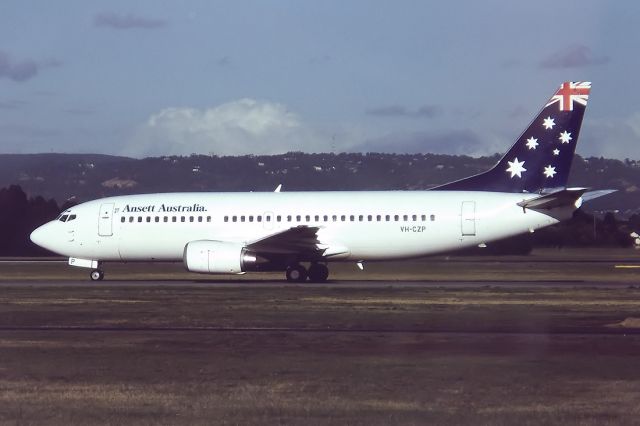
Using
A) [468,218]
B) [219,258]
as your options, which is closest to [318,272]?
[219,258]

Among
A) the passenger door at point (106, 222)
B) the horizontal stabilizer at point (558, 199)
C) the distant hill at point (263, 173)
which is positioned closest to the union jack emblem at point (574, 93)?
the horizontal stabilizer at point (558, 199)

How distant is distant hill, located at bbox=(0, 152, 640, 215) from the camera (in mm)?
169625

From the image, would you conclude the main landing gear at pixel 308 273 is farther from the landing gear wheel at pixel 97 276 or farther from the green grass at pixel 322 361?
the green grass at pixel 322 361

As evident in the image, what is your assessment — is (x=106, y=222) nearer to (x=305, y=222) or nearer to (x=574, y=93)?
(x=305, y=222)

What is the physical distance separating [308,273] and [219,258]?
11.7 feet

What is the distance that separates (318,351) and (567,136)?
945 inches

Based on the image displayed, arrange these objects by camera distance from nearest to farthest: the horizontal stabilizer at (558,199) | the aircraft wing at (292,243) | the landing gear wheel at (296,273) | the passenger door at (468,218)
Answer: the horizontal stabilizer at (558,199) < the passenger door at (468,218) < the aircraft wing at (292,243) < the landing gear wheel at (296,273)

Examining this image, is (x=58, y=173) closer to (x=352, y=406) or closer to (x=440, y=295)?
(x=440, y=295)

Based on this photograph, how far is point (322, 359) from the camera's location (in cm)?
1734

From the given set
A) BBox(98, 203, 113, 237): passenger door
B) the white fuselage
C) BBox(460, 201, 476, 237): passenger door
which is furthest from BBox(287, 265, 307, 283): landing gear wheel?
BBox(98, 203, 113, 237): passenger door

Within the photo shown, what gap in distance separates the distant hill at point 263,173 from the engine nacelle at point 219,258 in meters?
123

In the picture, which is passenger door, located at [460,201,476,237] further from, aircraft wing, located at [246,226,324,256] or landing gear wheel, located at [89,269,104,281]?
landing gear wheel, located at [89,269,104,281]

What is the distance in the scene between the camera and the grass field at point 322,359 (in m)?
12.7

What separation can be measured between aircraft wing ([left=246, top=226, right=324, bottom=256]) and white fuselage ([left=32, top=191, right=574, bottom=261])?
0.53 m
